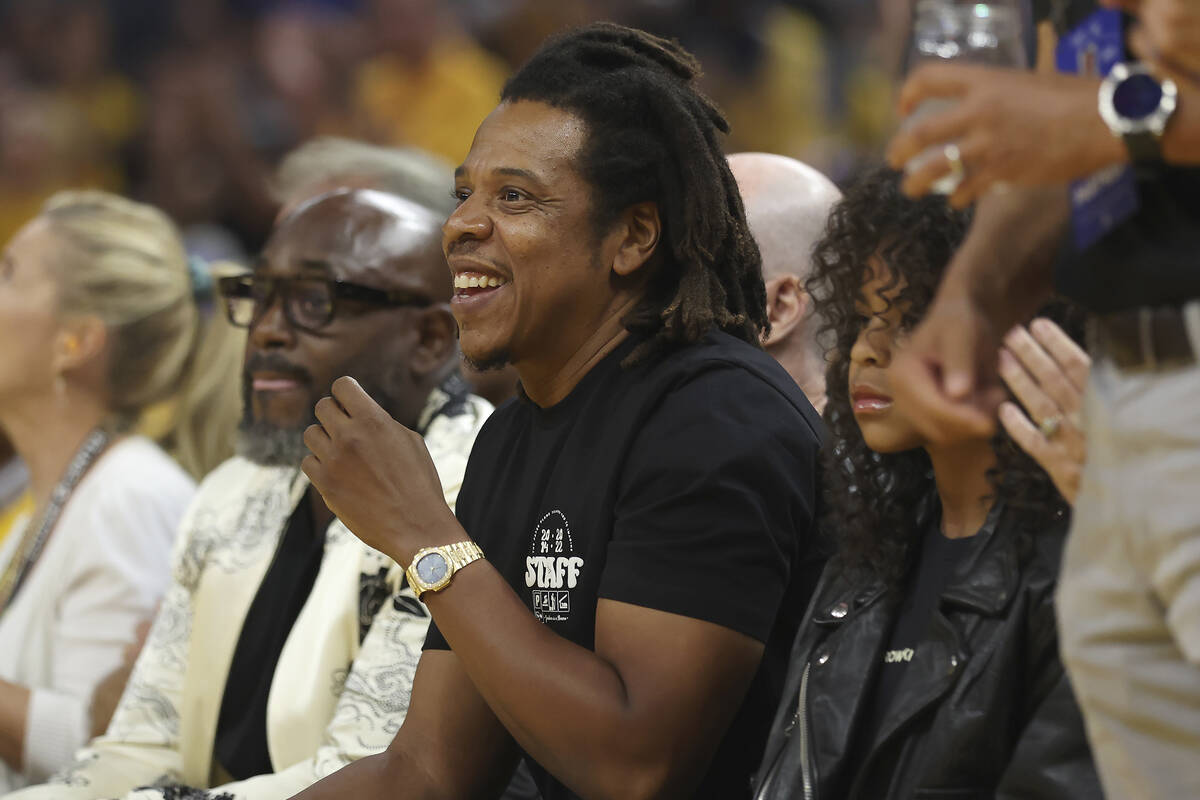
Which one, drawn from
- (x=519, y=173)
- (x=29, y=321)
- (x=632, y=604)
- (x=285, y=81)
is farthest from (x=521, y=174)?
(x=285, y=81)

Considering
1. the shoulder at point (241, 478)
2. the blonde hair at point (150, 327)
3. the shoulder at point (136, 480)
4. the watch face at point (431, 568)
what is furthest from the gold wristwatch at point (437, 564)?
the blonde hair at point (150, 327)

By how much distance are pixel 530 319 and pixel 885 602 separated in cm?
65

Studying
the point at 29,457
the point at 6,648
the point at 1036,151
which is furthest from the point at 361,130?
the point at 1036,151

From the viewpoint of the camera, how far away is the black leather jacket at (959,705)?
1.69 m

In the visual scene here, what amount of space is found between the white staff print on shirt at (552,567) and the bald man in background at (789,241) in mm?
967

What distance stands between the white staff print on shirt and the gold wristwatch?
0.16 metres

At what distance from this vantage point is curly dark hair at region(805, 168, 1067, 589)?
201 centimetres

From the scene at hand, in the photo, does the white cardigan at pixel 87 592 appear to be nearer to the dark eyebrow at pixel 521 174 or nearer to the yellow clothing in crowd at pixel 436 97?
the dark eyebrow at pixel 521 174

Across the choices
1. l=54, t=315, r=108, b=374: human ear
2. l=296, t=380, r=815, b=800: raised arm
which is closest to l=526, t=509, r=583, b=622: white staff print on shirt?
l=296, t=380, r=815, b=800: raised arm

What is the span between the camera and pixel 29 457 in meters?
4.02

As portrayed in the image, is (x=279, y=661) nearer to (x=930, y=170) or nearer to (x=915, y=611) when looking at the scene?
(x=915, y=611)

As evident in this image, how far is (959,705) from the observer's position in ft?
5.83

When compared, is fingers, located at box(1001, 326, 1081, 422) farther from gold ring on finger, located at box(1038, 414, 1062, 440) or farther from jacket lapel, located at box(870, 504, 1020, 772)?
jacket lapel, located at box(870, 504, 1020, 772)

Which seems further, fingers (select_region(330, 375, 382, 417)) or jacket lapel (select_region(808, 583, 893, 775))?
fingers (select_region(330, 375, 382, 417))
